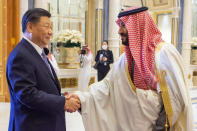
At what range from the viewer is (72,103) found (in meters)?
1.89

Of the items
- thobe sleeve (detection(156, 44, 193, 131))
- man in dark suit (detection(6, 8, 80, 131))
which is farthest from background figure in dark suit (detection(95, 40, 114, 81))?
man in dark suit (detection(6, 8, 80, 131))

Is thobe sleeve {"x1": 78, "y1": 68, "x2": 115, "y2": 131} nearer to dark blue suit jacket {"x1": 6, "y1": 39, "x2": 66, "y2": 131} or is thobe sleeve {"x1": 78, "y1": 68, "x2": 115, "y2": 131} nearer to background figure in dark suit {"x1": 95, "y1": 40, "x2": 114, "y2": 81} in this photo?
dark blue suit jacket {"x1": 6, "y1": 39, "x2": 66, "y2": 131}

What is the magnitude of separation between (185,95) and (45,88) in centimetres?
104

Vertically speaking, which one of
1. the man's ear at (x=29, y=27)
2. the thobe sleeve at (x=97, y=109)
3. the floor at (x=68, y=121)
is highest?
the man's ear at (x=29, y=27)

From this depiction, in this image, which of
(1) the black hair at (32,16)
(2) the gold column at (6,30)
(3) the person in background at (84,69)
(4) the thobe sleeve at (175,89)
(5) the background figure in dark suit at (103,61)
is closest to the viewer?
(1) the black hair at (32,16)

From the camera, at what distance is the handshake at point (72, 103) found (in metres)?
1.86

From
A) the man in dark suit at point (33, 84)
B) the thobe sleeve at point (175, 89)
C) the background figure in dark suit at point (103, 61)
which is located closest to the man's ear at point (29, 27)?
the man in dark suit at point (33, 84)

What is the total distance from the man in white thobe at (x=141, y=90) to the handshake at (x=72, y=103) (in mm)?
47

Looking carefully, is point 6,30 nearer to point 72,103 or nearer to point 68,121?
point 68,121

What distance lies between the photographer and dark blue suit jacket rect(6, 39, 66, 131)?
4.74 feet

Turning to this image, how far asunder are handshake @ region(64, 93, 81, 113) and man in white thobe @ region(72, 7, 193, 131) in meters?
0.05

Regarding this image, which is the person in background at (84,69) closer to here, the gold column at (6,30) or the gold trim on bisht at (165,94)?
the gold column at (6,30)

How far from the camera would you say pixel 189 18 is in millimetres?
9289

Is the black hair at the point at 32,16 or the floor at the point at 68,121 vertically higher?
the black hair at the point at 32,16
